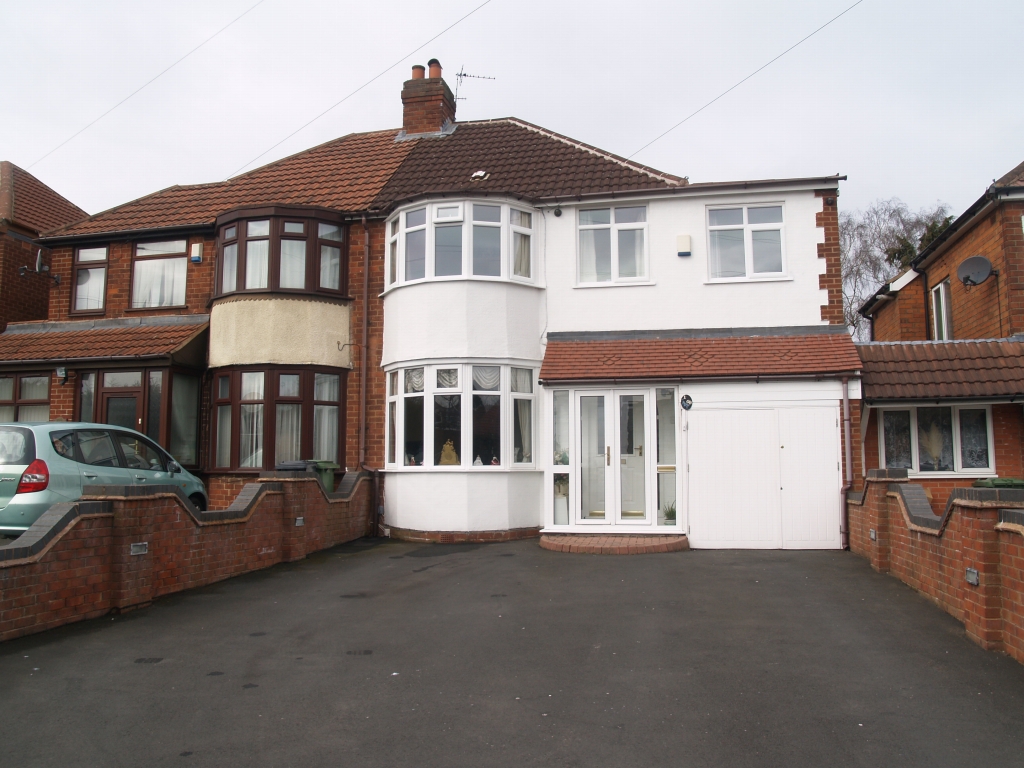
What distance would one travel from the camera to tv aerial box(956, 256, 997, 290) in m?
14.5

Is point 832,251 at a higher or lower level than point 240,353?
higher

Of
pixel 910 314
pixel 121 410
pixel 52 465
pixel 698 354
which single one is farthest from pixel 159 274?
pixel 910 314

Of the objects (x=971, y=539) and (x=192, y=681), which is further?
(x=971, y=539)

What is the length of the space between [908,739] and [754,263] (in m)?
9.98

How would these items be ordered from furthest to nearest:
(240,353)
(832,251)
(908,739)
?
(240,353), (832,251), (908,739)

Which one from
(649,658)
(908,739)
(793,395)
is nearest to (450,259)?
(793,395)

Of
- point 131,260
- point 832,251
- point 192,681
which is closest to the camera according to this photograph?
point 192,681

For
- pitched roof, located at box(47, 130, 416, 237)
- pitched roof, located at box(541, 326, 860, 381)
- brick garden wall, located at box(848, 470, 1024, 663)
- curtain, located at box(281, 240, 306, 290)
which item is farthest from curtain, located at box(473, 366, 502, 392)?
brick garden wall, located at box(848, 470, 1024, 663)

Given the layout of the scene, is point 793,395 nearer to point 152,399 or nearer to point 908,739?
point 908,739

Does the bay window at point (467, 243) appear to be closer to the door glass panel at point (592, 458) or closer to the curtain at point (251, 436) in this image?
the door glass panel at point (592, 458)

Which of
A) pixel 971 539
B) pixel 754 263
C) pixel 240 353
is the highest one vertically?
pixel 754 263

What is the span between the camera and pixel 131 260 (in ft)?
54.6

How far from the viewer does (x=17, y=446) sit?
9.00 metres

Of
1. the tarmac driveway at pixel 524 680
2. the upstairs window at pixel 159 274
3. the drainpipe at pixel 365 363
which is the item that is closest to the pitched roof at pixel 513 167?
the drainpipe at pixel 365 363
